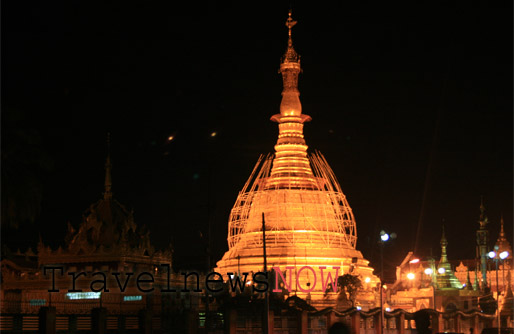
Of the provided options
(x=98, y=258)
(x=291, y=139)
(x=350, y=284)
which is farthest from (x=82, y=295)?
(x=291, y=139)

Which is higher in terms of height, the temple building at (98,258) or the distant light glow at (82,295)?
the temple building at (98,258)

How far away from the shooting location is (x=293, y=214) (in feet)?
233

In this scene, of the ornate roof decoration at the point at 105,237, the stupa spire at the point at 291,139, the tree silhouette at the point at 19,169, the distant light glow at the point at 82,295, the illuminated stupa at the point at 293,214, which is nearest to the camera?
the tree silhouette at the point at 19,169

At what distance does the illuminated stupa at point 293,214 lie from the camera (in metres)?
69.5

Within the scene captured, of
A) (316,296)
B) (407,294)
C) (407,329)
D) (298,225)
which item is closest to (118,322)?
(407,329)

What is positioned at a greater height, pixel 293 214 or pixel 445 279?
pixel 293 214

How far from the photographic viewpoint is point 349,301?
5988cm

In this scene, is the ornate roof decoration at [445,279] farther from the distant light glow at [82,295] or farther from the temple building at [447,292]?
the distant light glow at [82,295]

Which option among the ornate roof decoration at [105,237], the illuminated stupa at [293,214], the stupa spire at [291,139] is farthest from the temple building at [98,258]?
the stupa spire at [291,139]

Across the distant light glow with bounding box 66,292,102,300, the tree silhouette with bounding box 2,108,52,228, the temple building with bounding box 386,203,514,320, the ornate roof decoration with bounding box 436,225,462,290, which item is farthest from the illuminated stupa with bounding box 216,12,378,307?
the tree silhouette with bounding box 2,108,52,228

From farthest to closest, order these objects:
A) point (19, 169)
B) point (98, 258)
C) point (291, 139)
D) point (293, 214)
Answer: point (291, 139)
point (293, 214)
point (98, 258)
point (19, 169)

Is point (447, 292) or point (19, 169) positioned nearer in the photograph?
point (19, 169)

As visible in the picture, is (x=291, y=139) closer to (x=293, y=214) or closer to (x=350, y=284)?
(x=293, y=214)

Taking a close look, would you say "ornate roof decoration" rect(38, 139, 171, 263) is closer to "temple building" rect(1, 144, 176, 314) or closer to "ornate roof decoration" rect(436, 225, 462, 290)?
"temple building" rect(1, 144, 176, 314)
